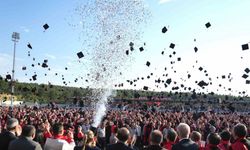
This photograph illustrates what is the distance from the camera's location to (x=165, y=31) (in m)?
26.9

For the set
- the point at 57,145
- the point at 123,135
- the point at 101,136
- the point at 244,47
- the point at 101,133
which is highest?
the point at 244,47

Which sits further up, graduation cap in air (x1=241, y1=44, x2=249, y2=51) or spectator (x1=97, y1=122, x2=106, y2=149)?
graduation cap in air (x1=241, y1=44, x2=249, y2=51)

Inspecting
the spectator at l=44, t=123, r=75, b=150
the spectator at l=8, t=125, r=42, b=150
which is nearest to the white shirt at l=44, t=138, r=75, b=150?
the spectator at l=44, t=123, r=75, b=150

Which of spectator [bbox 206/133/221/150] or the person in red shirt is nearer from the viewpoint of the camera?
spectator [bbox 206/133/221/150]

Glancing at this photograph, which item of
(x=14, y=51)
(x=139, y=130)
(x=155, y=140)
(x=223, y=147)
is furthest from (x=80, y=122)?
(x=14, y=51)

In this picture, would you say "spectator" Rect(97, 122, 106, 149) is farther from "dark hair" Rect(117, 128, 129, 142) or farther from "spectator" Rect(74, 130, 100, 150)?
"dark hair" Rect(117, 128, 129, 142)

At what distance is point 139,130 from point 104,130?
3399 millimetres

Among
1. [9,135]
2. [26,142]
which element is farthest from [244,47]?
[26,142]

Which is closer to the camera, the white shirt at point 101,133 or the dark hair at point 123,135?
the dark hair at point 123,135

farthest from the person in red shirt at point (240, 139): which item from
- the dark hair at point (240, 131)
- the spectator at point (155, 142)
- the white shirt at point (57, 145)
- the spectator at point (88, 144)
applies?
the white shirt at point (57, 145)

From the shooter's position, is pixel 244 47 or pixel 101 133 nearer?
pixel 101 133

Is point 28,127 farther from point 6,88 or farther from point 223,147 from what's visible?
point 6,88

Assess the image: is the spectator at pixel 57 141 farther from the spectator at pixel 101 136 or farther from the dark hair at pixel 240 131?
the spectator at pixel 101 136

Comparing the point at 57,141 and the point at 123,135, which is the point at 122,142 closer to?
the point at 123,135
